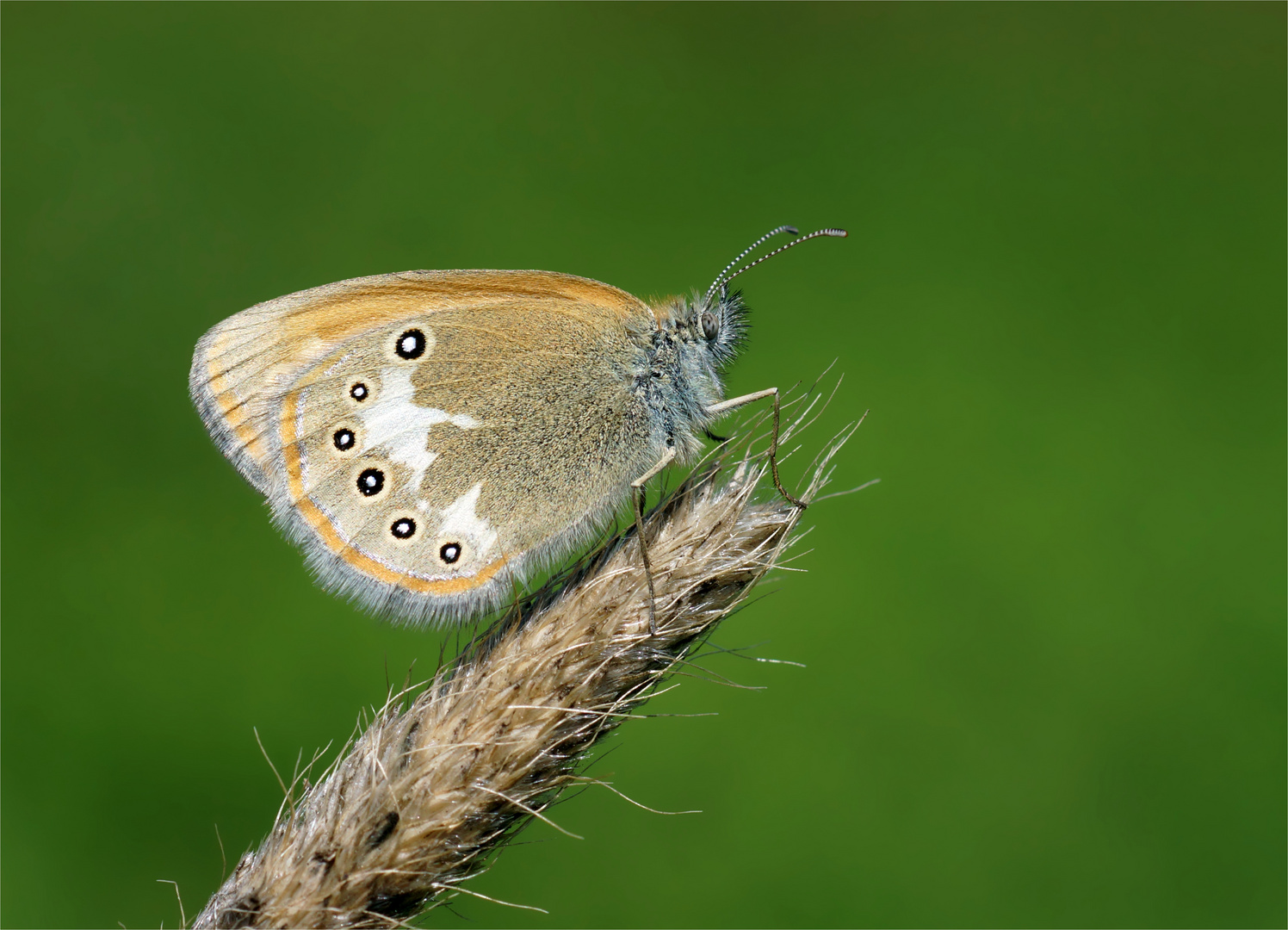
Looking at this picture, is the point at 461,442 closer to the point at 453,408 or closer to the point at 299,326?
the point at 453,408

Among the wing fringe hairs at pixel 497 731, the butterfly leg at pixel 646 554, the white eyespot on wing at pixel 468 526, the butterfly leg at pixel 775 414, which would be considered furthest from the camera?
the white eyespot on wing at pixel 468 526

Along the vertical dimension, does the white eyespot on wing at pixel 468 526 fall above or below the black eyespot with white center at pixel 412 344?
below

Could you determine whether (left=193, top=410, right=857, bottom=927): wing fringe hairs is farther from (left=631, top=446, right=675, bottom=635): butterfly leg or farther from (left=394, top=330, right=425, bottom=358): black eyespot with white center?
(left=394, top=330, right=425, bottom=358): black eyespot with white center

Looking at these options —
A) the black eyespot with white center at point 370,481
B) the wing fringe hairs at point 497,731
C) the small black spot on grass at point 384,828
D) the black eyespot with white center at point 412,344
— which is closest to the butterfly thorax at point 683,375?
the wing fringe hairs at point 497,731

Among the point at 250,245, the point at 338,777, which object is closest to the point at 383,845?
the point at 338,777

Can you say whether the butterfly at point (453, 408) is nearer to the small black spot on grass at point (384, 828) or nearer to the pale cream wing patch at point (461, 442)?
the pale cream wing patch at point (461, 442)

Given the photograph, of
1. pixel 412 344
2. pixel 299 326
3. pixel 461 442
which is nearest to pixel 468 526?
pixel 461 442

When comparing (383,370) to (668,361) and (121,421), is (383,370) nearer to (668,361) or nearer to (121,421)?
(668,361)
